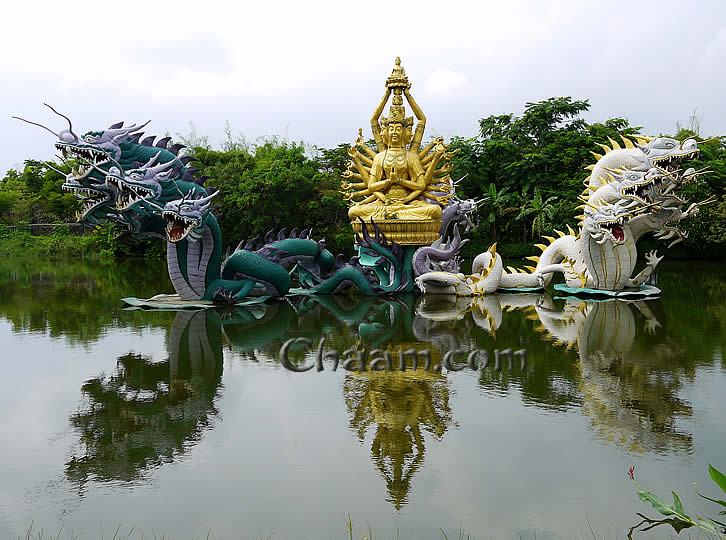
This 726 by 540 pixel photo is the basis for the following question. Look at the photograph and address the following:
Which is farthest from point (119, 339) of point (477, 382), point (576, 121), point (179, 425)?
point (576, 121)

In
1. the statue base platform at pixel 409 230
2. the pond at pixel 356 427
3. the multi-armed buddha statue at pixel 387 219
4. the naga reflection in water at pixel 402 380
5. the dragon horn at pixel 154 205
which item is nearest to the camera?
the pond at pixel 356 427

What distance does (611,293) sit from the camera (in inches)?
423

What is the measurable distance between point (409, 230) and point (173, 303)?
13.5 feet

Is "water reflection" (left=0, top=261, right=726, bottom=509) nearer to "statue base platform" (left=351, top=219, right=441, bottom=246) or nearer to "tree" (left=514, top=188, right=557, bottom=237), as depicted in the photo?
"statue base platform" (left=351, top=219, right=441, bottom=246)

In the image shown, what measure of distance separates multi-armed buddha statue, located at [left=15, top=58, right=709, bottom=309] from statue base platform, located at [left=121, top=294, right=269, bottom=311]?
40 mm

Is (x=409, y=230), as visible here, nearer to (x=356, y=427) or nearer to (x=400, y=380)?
(x=400, y=380)

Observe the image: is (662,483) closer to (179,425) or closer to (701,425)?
(701,425)

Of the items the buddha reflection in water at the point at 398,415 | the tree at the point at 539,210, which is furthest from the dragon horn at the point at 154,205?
the tree at the point at 539,210

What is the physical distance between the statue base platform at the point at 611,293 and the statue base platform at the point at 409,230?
2427mm

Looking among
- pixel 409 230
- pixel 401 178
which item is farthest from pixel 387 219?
pixel 401 178

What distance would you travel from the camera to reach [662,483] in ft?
11.6

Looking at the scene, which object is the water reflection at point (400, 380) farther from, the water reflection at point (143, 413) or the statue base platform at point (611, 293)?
the statue base platform at point (611, 293)

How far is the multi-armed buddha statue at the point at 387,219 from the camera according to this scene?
30.6 ft

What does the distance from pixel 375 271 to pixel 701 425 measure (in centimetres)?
786
